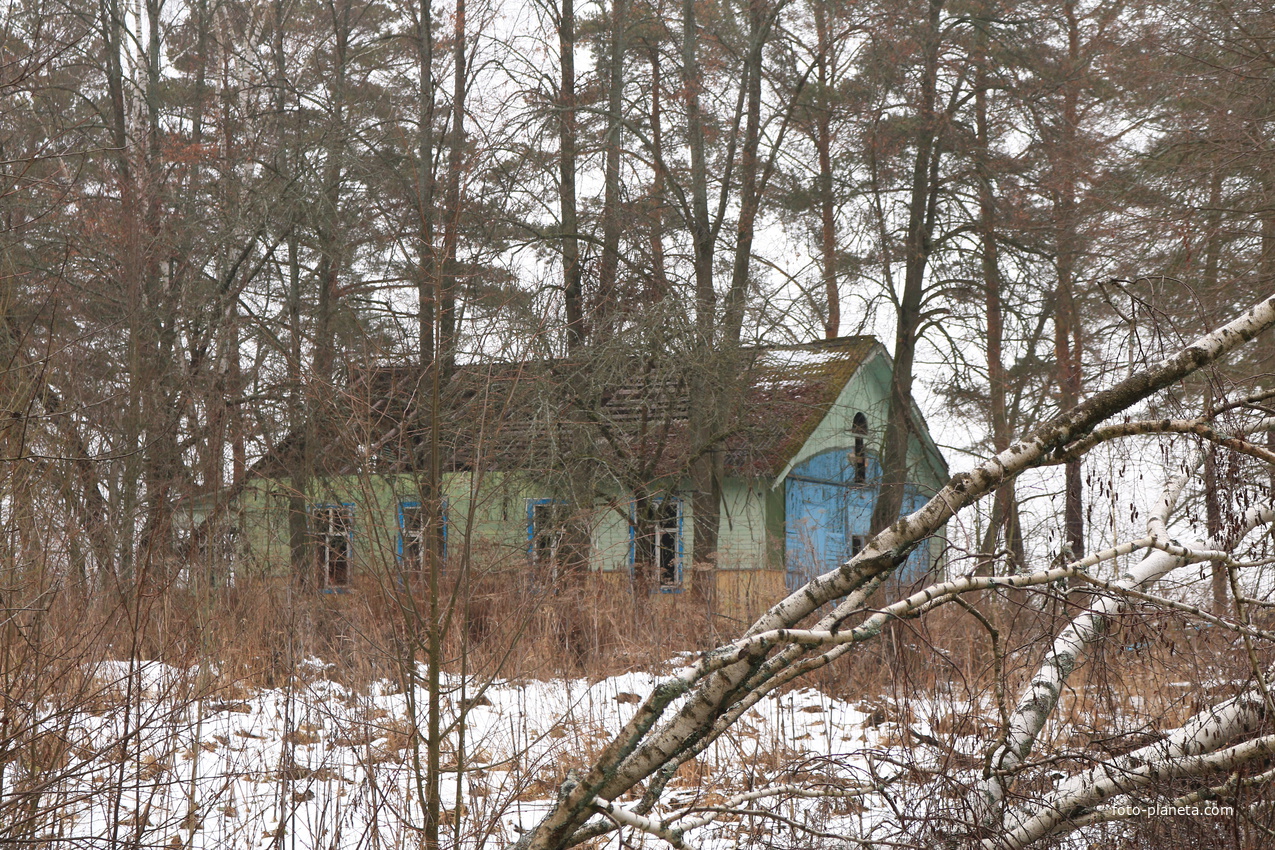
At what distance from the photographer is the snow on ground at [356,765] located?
14.4ft

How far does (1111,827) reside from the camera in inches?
193

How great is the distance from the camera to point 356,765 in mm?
5691

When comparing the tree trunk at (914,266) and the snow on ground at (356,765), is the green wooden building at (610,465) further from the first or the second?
the snow on ground at (356,765)

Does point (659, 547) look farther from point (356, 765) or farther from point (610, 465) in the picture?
point (356, 765)

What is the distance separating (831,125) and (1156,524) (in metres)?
12.3

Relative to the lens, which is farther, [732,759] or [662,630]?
[662,630]

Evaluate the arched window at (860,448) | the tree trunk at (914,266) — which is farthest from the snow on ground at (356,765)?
the arched window at (860,448)

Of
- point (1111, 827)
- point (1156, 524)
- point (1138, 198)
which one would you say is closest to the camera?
point (1156, 524)

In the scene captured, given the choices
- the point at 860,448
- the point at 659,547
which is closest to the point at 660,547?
the point at 659,547

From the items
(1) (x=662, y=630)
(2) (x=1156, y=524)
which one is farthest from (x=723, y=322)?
(2) (x=1156, y=524)

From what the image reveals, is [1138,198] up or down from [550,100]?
down

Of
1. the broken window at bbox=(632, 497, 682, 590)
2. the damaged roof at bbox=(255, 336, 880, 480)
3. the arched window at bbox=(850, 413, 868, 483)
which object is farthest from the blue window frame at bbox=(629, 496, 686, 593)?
the arched window at bbox=(850, 413, 868, 483)

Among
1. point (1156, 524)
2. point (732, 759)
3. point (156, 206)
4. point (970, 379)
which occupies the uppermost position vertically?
point (156, 206)

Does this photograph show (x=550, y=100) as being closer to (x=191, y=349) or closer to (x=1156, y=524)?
(x=191, y=349)
